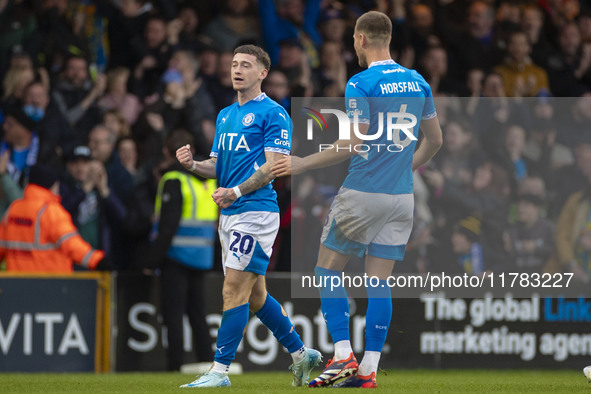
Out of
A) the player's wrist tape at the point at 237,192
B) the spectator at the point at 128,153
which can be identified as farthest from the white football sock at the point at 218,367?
the spectator at the point at 128,153

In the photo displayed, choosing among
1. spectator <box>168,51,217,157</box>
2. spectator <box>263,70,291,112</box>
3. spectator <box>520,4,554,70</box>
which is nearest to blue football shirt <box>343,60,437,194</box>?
spectator <box>168,51,217,157</box>

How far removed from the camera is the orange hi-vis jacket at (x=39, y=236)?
984 centimetres

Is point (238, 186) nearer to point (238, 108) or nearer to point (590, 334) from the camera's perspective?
point (238, 108)

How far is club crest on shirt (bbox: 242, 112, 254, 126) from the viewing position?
7070mm

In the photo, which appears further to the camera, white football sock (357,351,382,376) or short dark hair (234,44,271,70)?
short dark hair (234,44,271,70)

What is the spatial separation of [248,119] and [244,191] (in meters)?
0.50

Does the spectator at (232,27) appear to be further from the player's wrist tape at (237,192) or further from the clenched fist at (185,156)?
the player's wrist tape at (237,192)

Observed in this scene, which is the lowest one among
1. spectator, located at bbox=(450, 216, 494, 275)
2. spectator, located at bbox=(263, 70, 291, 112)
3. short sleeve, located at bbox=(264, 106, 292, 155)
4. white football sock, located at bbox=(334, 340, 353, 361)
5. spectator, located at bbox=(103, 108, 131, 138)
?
white football sock, located at bbox=(334, 340, 353, 361)

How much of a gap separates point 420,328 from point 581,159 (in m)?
2.81

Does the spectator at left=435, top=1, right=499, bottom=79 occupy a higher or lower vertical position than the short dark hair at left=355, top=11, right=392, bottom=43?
higher

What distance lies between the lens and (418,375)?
9.83 meters

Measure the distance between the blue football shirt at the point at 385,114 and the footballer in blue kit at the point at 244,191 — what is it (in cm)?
52

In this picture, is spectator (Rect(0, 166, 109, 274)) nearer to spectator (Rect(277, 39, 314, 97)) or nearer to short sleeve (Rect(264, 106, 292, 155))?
short sleeve (Rect(264, 106, 292, 155))

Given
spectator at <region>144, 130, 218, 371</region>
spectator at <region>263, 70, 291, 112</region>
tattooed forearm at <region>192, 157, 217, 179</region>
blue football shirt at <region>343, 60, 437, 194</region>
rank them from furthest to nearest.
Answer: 1. spectator at <region>263, 70, 291, 112</region>
2. spectator at <region>144, 130, 218, 371</region>
3. tattooed forearm at <region>192, 157, 217, 179</region>
4. blue football shirt at <region>343, 60, 437, 194</region>
